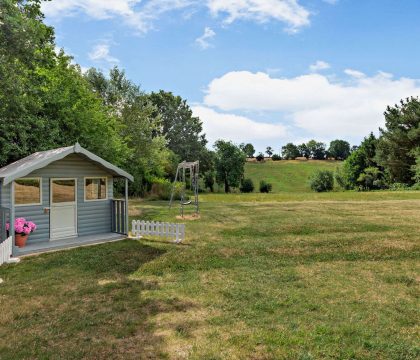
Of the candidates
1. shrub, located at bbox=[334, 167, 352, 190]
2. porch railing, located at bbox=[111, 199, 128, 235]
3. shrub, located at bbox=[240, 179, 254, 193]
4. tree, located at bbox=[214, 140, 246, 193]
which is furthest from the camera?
shrub, located at bbox=[334, 167, 352, 190]

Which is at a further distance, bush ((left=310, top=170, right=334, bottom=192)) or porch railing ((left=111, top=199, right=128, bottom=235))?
bush ((left=310, top=170, right=334, bottom=192))

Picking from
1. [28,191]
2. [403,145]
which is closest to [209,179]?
[403,145]

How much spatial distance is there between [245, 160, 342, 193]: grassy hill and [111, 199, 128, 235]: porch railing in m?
50.5

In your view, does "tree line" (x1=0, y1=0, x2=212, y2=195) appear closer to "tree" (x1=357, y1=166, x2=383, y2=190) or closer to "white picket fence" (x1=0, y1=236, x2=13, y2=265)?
"white picket fence" (x1=0, y1=236, x2=13, y2=265)

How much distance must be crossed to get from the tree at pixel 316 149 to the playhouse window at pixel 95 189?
11170cm

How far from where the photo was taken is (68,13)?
13.2 m

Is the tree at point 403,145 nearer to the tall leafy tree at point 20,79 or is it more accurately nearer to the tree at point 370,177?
the tree at point 370,177

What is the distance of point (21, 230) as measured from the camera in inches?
410

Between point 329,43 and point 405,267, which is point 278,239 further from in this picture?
point 329,43

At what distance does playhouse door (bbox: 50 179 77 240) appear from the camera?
11.6 m

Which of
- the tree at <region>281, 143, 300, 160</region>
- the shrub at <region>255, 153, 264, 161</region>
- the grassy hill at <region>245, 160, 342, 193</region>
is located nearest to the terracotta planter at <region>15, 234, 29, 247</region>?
the grassy hill at <region>245, 160, 342, 193</region>

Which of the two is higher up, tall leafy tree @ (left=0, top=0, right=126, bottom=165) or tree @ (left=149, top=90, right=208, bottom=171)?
tree @ (left=149, top=90, right=208, bottom=171)

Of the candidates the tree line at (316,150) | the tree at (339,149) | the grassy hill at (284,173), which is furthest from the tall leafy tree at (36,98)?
the tree at (339,149)

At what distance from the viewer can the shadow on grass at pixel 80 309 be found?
4531 mm
